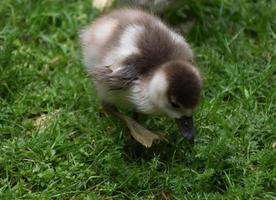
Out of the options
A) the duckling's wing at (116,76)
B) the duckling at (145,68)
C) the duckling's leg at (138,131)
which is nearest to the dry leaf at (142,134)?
the duckling's leg at (138,131)

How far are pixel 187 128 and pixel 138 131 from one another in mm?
289

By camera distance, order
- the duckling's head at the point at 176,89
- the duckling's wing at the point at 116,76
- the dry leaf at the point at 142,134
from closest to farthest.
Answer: the duckling's head at the point at 176,89, the duckling's wing at the point at 116,76, the dry leaf at the point at 142,134

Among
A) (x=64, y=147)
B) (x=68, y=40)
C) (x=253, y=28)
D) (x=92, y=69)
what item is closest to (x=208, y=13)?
(x=253, y=28)

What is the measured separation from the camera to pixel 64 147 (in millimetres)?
3367

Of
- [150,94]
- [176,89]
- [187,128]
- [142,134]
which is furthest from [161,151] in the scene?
[176,89]

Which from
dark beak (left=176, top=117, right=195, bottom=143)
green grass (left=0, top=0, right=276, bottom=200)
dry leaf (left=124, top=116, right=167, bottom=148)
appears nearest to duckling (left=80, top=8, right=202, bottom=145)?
dark beak (left=176, top=117, right=195, bottom=143)

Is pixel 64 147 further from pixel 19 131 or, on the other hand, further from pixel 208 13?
pixel 208 13

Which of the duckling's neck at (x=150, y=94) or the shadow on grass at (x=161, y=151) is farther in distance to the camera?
the shadow on grass at (x=161, y=151)

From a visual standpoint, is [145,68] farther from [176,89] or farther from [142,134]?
[142,134]

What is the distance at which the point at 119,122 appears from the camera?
360 centimetres

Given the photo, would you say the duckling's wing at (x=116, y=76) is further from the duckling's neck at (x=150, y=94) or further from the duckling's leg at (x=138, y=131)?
the duckling's leg at (x=138, y=131)

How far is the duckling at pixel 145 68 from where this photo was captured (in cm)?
301

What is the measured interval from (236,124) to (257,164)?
12.5 inches

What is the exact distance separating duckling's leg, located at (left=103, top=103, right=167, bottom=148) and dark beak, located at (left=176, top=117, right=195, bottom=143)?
0.18 metres
